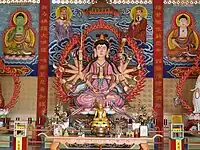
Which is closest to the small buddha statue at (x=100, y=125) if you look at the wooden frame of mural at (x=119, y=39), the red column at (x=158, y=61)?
the wooden frame of mural at (x=119, y=39)

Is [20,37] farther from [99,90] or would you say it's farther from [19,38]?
[99,90]

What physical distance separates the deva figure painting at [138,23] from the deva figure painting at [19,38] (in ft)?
6.93

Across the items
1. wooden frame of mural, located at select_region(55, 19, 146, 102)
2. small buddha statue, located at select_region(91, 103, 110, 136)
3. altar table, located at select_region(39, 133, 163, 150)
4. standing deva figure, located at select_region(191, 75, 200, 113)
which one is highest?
wooden frame of mural, located at select_region(55, 19, 146, 102)

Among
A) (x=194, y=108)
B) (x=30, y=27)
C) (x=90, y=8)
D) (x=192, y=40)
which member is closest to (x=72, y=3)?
A: (x=90, y=8)

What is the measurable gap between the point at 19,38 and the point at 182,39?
11.4ft

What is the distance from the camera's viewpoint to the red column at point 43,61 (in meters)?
9.38

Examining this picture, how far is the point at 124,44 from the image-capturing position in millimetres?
9383

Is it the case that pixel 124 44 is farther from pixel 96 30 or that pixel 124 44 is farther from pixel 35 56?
pixel 35 56

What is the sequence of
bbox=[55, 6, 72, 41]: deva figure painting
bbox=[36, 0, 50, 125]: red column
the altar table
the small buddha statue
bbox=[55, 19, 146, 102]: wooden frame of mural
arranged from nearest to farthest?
the altar table
the small buddha statue
bbox=[55, 19, 146, 102]: wooden frame of mural
bbox=[36, 0, 50, 125]: red column
bbox=[55, 6, 72, 41]: deva figure painting

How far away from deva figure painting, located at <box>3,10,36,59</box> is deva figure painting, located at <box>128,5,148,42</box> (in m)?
2.11

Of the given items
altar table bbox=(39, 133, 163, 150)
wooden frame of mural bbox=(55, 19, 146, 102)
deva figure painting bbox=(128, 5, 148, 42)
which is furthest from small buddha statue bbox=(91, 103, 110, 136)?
deva figure painting bbox=(128, 5, 148, 42)

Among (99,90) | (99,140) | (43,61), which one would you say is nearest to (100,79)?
(99,90)

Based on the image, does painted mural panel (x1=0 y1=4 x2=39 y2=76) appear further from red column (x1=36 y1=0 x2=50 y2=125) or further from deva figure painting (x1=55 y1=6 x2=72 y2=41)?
deva figure painting (x1=55 y1=6 x2=72 y2=41)

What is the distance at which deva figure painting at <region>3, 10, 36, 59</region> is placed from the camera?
9.56 m
